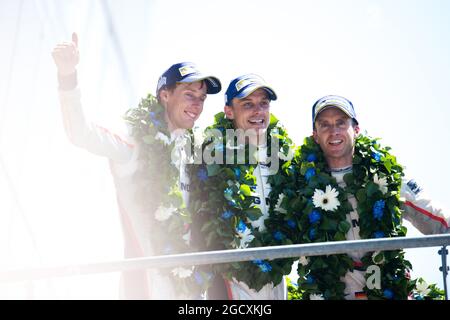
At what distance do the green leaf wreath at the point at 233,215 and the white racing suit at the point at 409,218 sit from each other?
Answer: 397 mm

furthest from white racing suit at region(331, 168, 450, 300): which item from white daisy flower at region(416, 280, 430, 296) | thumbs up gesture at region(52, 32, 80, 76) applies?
thumbs up gesture at region(52, 32, 80, 76)

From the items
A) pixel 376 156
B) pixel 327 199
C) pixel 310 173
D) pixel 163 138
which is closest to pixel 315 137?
pixel 310 173

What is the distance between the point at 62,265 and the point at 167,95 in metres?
1.91

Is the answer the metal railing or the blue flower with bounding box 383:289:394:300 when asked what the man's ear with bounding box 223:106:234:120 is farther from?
the metal railing

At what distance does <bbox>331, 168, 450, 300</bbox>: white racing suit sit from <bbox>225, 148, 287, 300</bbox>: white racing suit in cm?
46

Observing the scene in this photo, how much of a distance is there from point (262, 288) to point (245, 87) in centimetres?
139

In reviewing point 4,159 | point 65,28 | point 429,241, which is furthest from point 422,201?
point 65,28

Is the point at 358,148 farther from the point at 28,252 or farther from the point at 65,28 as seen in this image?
the point at 65,28

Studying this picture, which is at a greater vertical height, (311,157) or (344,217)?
(311,157)

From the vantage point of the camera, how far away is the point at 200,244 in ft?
13.4

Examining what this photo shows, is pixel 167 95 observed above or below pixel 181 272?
above

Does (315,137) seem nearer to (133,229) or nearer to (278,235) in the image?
(278,235)

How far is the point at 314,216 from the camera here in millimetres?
3986

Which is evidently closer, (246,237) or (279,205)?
(246,237)
